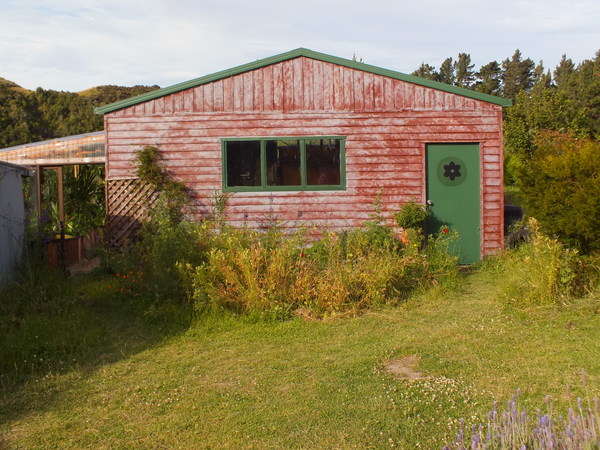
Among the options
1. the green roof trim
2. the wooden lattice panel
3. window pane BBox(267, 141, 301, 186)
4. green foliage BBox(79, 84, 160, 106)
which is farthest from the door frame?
green foliage BBox(79, 84, 160, 106)

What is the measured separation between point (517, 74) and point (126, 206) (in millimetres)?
61048

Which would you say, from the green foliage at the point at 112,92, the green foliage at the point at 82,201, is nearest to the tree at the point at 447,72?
the green foliage at the point at 112,92

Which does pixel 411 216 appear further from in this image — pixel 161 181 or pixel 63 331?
pixel 63 331

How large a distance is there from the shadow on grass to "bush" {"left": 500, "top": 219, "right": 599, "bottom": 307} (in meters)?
3.96

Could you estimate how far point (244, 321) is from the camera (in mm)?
7461

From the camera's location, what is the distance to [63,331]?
6.93 meters

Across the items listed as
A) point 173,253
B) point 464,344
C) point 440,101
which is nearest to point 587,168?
point 464,344

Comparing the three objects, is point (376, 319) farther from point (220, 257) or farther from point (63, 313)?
point (63, 313)

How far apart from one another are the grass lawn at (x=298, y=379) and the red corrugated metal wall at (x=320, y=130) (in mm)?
4019

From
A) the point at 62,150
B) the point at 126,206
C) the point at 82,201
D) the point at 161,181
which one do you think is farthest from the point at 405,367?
the point at 62,150

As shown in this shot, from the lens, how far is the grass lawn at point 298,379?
4.49m

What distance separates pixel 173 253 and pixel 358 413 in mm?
4294

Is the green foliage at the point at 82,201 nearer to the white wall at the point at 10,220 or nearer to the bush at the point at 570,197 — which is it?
the white wall at the point at 10,220

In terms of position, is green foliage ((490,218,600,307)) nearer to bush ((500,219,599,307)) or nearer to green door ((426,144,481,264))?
bush ((500,219,599,307))
